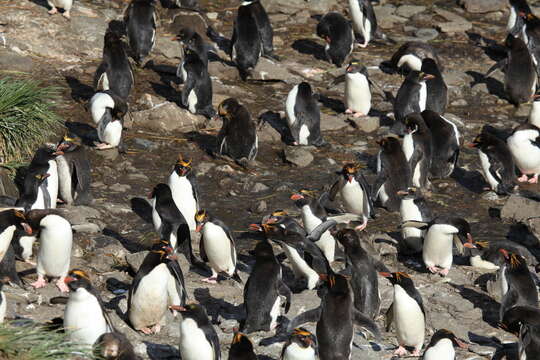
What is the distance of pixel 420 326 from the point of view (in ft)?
28.9

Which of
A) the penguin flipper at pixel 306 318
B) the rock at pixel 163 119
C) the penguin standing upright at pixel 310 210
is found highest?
the penguin flipper at pixel 306 318

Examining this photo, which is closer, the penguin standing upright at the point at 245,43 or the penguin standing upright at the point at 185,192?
the penguin standing upright at the point at 185,192

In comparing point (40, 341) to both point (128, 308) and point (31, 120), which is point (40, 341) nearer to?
point (128, 308)

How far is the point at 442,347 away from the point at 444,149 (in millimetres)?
4554

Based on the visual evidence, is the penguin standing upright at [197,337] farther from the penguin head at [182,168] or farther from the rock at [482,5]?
the rock at [482,5]

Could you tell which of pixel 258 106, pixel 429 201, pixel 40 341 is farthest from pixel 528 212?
pixel 40 341

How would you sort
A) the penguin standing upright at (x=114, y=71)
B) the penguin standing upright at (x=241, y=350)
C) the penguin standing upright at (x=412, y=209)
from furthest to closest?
the penguin standing upright at (x=114, y=71) → the penguin standing upright at (x=412, y=209) → the penguin standing upright at (x=241, y=350)

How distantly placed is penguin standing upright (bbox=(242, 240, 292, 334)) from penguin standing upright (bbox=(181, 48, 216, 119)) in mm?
4371

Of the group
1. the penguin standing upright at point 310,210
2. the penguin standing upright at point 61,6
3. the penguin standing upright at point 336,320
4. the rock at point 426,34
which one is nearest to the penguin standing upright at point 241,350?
the penguin standing upright at point 336,320

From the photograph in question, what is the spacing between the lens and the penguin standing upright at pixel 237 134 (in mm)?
12203

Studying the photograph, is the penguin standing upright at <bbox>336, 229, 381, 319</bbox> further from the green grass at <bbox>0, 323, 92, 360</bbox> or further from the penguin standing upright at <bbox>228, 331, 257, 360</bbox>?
the green grass at <bbox>0, 323, 92, 360</bbox>

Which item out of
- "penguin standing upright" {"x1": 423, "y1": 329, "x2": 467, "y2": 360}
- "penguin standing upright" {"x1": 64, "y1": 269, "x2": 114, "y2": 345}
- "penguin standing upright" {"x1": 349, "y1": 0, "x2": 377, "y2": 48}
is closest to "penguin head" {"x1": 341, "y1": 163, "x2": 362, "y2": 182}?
"penguin standing upright" {"x1": 423, "y1": 329, "x2": 467, "y2": 360}

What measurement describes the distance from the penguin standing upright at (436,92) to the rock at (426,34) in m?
2.35

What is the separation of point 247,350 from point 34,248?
9.75 feet
